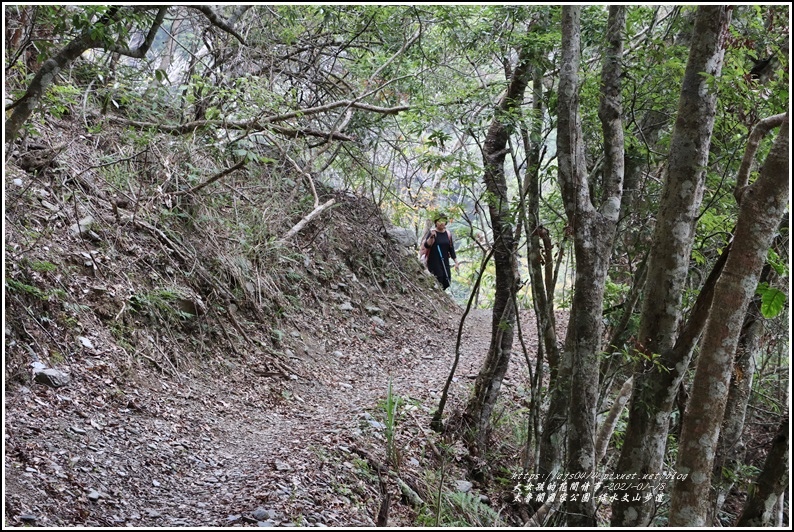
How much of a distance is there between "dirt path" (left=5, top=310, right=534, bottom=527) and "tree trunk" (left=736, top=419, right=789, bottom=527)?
247 centimetres

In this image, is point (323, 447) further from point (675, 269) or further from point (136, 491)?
point (675, 269)

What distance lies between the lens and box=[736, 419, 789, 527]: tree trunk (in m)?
3.93

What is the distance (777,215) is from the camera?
10.3ft

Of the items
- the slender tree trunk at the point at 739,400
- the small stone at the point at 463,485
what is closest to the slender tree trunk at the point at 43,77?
the small stone at the point at 463,485

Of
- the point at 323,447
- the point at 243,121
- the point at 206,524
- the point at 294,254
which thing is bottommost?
the point at 206,524

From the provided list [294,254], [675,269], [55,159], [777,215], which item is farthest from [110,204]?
[777,215]

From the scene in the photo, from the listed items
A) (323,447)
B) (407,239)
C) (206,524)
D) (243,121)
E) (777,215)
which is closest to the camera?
(777,215)

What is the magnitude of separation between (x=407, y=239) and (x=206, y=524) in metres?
9.60

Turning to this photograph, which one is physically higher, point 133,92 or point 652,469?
point 133,92

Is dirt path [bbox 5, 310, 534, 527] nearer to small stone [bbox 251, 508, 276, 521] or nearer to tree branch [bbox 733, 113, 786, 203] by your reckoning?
small stone [bbox 251, 508, 276, 521]

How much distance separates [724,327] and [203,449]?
13.0 ft

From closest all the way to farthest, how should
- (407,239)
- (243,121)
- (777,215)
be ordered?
1. (777,215)
2. (243,121)
3. (407,239)

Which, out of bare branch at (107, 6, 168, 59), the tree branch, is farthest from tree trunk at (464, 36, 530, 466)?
bare branch at (107, 6, 168, 59)

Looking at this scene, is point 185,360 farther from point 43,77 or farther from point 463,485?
point 43,77
